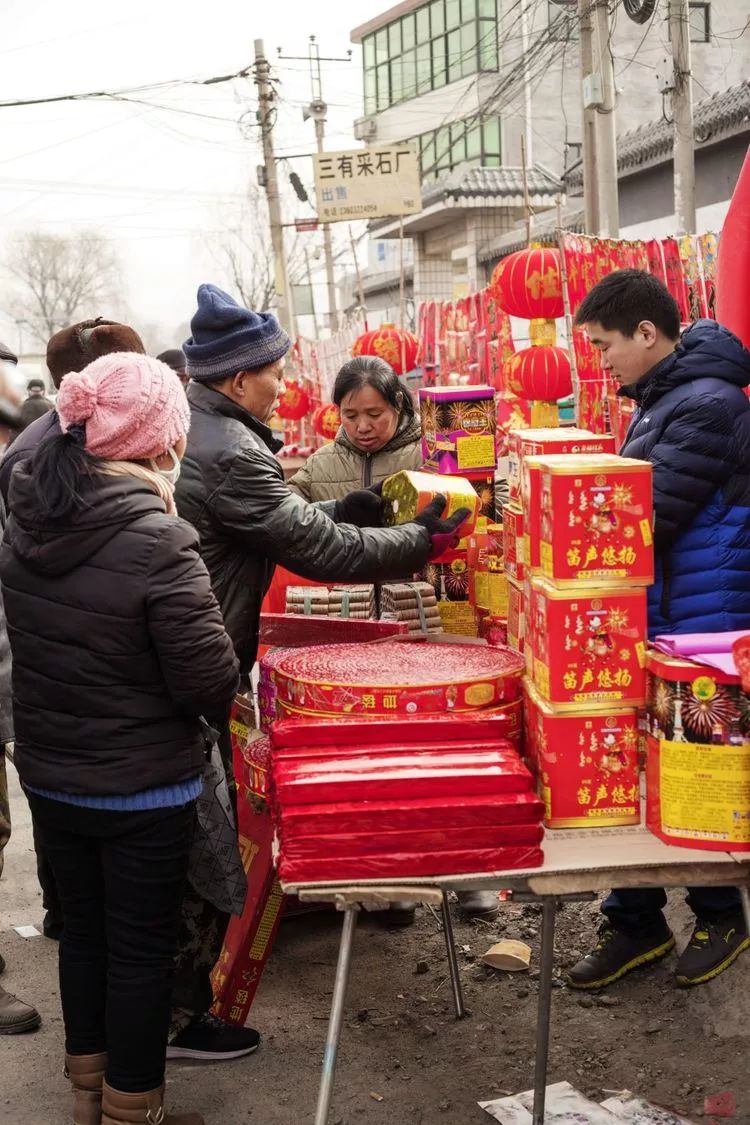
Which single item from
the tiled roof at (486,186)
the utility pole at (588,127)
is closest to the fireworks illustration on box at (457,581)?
the utility pole at (588,127)

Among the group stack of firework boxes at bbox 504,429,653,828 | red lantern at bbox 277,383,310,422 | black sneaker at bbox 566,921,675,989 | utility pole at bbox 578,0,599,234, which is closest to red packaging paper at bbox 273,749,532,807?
stack of firework boxes at bbox 504,429,653,828

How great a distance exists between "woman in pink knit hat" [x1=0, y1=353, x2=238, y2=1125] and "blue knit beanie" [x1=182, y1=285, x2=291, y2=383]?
0.57 metres

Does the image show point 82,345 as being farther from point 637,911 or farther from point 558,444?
point 637,911

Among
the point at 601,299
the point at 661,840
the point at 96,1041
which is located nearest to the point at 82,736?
the point at 96,1041

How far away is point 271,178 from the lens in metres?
25.2

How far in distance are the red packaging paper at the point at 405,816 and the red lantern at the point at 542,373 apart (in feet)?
23.3

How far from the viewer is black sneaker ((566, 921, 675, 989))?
349cm

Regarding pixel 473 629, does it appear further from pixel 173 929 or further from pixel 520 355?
pixel 520 355

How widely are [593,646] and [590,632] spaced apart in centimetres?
3

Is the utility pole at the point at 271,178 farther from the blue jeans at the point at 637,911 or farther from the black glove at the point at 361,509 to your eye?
the blue jeans at the point at 637,911

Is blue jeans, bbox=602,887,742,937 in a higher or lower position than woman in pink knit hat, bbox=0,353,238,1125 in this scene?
lower

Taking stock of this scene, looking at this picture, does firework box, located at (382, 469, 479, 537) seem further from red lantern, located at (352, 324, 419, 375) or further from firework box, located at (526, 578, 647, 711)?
red lantern, located at (352, 324, 419, 375)

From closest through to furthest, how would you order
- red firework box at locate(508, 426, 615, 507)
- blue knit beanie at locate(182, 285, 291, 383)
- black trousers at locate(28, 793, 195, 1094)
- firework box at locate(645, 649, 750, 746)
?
firework box at locate(645, 649, 750, 746)
black trousers at locate(28, 793, 195, 1094)
red firework box at locate(508, 426, 615, 507)
blue knit beanie at locate(182, 285, 291, 383)

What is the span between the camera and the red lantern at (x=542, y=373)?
903cm
